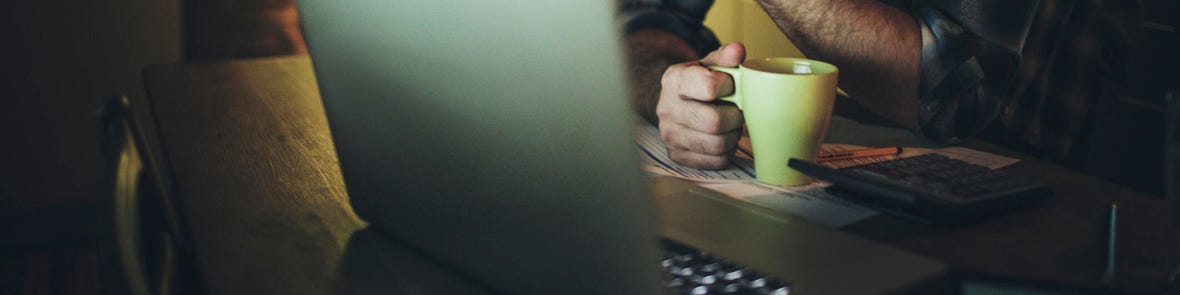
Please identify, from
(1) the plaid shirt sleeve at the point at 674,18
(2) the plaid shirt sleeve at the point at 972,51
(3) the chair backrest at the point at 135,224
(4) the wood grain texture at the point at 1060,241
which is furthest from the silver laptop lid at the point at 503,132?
(1) the plaid shirt sleeve at the point at 674,18

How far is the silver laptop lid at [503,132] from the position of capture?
13.6 inches

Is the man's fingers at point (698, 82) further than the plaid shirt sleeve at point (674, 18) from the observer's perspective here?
No

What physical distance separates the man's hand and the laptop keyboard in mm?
274

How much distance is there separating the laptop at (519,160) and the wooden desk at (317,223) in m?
0.06

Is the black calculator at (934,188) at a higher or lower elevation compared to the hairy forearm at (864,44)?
lower

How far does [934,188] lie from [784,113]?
0.13 metres

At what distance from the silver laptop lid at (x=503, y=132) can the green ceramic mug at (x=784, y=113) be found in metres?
0.32

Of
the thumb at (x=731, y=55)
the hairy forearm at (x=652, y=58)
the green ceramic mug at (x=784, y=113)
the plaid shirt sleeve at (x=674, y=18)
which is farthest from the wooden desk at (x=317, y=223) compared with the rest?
the plaid shirt sleeve at (x=674, y=18)

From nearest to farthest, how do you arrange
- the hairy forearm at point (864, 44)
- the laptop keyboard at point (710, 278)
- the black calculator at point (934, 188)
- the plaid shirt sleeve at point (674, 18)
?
the laptop keyboard at point (710, 278) → the black calculator at point (934, 188) → the hairy forearm at point (864, 44) → the plaid shirt sleeve at point (674, 18)

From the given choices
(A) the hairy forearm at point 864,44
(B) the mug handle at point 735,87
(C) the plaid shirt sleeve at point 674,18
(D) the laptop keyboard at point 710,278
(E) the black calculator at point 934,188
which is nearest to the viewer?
(D) the laptop keyboard at point 710,278

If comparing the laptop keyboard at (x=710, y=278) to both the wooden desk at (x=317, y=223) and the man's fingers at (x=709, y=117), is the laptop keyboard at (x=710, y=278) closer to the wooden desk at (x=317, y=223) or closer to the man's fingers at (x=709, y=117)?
the wooden desk at (x=317, y=223)

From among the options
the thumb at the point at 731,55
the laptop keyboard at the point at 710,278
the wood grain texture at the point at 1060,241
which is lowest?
the wood grain texture at the point at 1060,241

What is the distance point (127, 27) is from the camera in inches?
96.1

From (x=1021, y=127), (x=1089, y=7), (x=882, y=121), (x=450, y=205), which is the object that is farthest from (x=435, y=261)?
(x=1089, y=7)
